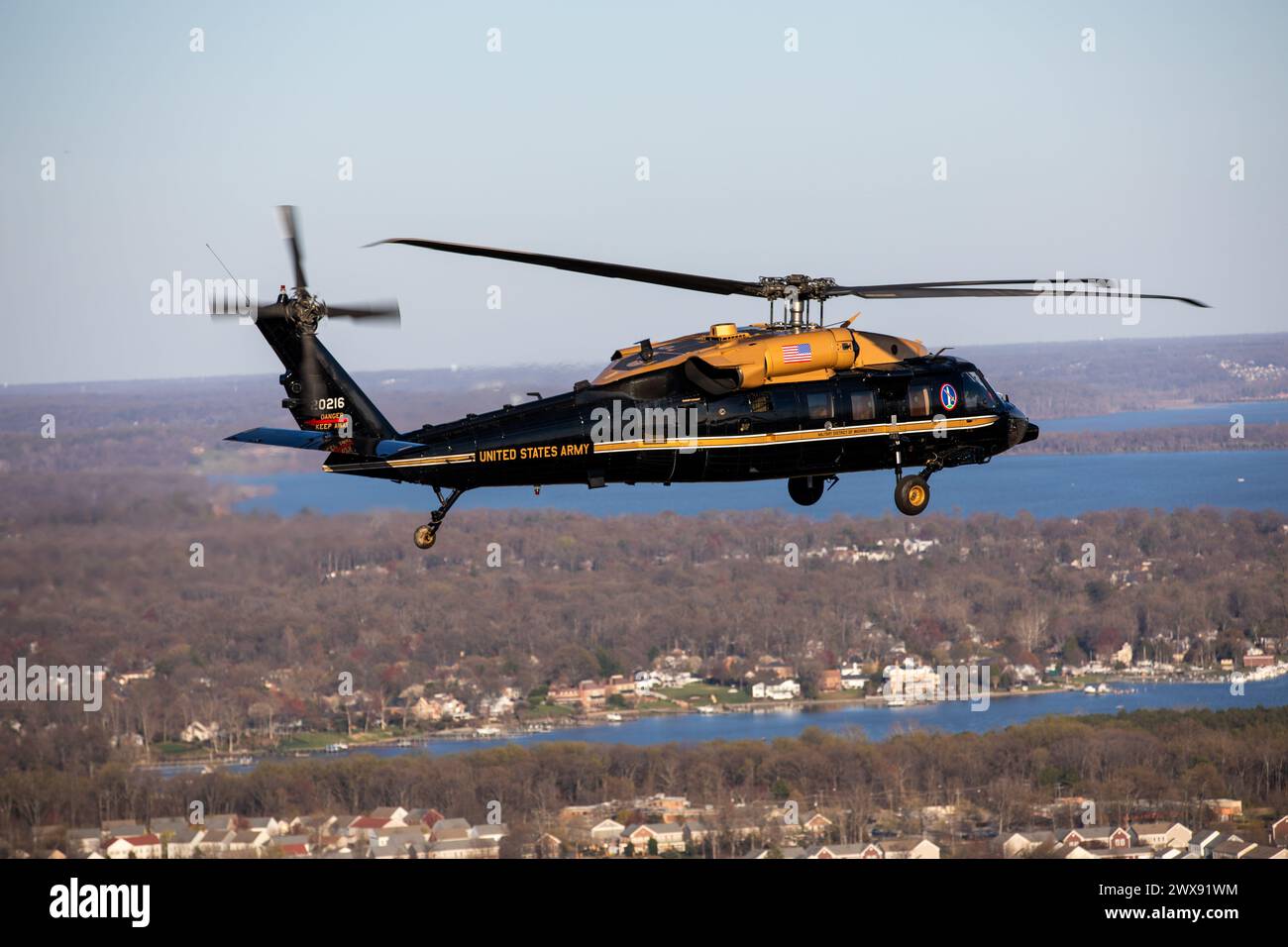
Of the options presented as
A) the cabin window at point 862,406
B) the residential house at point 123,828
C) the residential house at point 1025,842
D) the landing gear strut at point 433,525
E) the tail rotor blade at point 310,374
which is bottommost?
the residential house at point 1025,842

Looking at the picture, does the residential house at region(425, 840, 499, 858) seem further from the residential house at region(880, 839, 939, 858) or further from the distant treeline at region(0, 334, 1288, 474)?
the distant treeline at region(0, 334, 1288, 474)

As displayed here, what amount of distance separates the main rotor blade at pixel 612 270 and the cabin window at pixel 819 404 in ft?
6.75

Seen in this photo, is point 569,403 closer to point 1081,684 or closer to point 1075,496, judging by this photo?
point 1081,684

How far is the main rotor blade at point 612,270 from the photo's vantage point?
24000mm

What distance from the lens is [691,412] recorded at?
27328 millimetres

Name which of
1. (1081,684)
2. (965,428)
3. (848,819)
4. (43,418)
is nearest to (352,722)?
(43,418)

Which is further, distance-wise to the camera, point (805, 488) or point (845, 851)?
point (845, 851)

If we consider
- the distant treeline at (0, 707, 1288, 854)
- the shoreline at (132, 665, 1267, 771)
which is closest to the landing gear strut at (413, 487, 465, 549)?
the distant treeline at (0, 707, 1288, 854)

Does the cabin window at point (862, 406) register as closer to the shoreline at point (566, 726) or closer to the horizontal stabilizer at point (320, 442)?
the horizontal stabilizer at point (320, 442)

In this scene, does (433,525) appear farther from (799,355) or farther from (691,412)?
(799,355)

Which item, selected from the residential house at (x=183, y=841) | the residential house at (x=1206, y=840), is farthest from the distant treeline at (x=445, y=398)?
the residential house at (x=1206, y=840)

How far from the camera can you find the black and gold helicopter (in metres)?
26.7

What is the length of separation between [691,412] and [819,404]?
240cm

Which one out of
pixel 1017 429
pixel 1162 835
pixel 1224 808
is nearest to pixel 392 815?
pixel 1162 835
